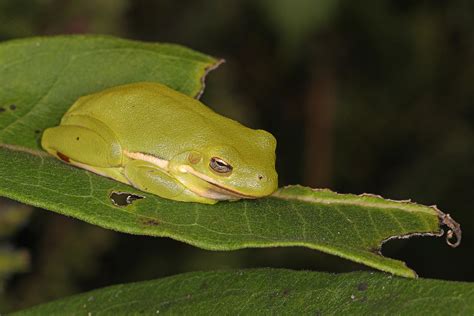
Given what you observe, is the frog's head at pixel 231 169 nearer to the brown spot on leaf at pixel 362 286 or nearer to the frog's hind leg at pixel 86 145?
the frog's hind leg at pixel 86 145

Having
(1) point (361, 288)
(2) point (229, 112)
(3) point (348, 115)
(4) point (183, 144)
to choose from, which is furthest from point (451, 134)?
(1) point (361, 288)

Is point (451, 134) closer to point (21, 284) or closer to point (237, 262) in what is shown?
point (237, 262)

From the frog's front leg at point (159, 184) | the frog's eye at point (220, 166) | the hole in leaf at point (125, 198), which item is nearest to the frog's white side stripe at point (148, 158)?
the frog's front leg at point (159, 184)

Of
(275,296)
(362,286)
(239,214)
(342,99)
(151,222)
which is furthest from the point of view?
(342,99)

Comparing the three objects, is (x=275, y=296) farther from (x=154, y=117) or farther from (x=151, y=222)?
(x=154, y=117)

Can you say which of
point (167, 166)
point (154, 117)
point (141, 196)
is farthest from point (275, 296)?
point (154, 117)

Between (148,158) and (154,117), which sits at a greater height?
(154,117)

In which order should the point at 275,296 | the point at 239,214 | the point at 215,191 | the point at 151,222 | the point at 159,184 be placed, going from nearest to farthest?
the point at 275,296, the point at 151,222, the point at 239,214, the point at 159,184, the point at 215,191
